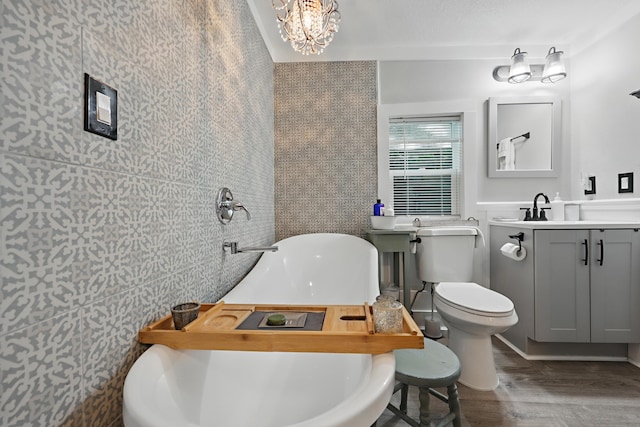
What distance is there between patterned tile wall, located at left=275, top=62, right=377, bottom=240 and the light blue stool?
136 cm

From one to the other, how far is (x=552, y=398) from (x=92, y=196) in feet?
7.43

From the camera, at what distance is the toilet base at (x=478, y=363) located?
162 cm

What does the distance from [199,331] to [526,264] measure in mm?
2142

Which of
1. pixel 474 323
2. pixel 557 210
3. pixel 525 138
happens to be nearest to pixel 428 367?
pixel 474 323

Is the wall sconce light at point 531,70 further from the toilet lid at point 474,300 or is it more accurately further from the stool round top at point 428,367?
the stool round top at point 428,367

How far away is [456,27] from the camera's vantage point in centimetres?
224

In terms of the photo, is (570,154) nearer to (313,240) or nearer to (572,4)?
(572,4)

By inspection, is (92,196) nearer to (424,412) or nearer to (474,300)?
(424,412)

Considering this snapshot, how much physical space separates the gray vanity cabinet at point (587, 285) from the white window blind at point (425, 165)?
0.82m

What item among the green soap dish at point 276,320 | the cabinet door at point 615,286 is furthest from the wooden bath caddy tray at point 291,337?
the cabinet door at point 615,286

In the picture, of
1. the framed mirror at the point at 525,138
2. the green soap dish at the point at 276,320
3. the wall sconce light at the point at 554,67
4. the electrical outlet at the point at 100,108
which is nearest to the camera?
the electrical outlet at the point at 100,108

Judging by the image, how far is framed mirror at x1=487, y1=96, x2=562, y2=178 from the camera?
2492 mm

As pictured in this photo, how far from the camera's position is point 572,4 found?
1.98 metres

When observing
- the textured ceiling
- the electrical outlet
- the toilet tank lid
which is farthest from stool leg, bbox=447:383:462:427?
the textured ceiling
